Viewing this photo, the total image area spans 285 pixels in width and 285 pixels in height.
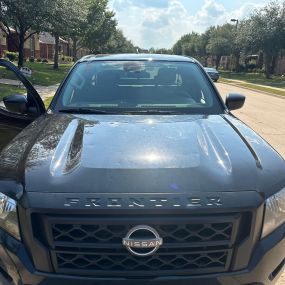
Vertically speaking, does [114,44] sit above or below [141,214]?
below

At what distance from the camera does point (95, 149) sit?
269 centimetres

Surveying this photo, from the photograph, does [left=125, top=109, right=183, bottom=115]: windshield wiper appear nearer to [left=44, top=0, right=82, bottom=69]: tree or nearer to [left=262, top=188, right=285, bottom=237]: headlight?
[left=262, top=188, right=285, bottom=237]: headlight

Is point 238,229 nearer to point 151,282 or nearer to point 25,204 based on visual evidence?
point 151,282

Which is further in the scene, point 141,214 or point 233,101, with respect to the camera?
point 233,101

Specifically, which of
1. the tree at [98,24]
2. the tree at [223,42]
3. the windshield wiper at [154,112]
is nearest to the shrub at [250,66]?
the tree at [223,42]

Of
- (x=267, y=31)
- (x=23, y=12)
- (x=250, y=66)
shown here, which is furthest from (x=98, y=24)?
(x=250, y=66)

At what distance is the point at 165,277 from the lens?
2.17 meters

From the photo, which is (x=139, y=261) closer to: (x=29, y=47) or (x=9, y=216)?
(x=9, y=216)

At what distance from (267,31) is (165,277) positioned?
4266cm

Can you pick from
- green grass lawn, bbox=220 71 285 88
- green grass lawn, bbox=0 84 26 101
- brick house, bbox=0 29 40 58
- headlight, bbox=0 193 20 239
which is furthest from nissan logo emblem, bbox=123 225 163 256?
brick house, bbox=0 29 40 58

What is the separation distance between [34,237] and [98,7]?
Result: 4145 centimetres

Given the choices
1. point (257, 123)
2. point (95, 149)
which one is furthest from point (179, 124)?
point (257, 123)

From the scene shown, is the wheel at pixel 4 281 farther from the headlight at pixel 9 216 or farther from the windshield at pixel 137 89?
the windshield at pixel 137 89

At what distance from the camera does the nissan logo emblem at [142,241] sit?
6.95ft
